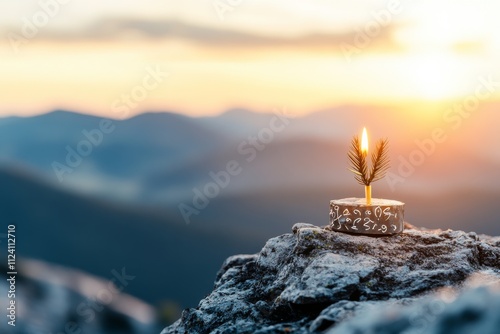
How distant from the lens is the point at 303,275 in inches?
173

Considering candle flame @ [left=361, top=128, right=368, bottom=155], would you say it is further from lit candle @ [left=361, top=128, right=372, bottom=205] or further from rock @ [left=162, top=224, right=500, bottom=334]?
rock @ [left=162, top=224, right=500, bottom=334]

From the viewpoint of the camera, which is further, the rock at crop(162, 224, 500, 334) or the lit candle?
the lit candle

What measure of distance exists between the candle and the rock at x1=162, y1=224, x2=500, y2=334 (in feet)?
0.32

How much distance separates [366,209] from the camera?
5.08 m

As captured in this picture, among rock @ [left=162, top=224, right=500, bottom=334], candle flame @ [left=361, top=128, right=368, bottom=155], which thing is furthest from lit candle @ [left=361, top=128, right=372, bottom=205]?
rock @ [left=162, top=224, right=500, bottom=334]

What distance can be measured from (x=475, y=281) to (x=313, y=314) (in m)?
1.19

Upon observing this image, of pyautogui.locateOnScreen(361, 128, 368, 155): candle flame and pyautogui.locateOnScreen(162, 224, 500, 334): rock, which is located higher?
pyautogui.locateOnScreen(361, 128, 368, 155): candle flame

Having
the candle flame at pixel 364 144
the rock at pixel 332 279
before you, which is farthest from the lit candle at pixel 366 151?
the rock at pixel 332 279

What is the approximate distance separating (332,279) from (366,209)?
1.01 m

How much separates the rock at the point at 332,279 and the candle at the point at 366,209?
0.10 metres

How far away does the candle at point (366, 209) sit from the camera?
5.02m

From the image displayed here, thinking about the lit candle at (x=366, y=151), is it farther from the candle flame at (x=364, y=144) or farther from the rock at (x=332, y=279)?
the rock at (x=332, y=279)

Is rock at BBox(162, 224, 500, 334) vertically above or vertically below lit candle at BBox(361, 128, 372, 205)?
below

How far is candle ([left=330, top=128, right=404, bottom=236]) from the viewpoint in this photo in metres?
5.02
